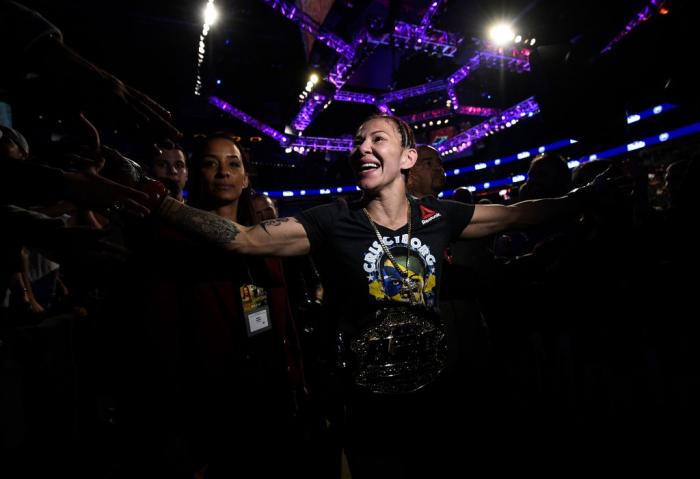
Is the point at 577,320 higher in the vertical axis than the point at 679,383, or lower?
higher

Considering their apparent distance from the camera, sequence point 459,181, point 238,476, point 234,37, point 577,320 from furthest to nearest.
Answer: point 459,181, point 234,37, point 577,320, point 238,476

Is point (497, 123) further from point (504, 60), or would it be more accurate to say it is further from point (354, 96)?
point (354, 96)

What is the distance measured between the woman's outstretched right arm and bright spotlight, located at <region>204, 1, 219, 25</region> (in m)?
7.25

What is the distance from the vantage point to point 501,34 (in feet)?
24.2

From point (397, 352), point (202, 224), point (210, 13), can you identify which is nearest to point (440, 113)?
point (210, 13)

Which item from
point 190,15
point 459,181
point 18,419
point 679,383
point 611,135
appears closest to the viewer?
point 18,419

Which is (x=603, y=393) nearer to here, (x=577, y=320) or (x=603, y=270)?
(x=577, y=320)

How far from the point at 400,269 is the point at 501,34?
25.9 ft

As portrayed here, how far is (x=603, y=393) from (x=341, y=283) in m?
2.60

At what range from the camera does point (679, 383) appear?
2.55 m

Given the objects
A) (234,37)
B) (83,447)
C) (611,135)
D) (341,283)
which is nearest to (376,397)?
(341,283)

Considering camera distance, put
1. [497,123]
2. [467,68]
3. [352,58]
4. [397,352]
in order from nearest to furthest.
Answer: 1. [397,352]
2. [352,58]
3. [467,68]
4. [497,123]

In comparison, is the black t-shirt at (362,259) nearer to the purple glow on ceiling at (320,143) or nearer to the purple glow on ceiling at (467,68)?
the purple glow on ceiling at (467,68)

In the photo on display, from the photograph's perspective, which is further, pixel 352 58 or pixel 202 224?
pixel 352 58
